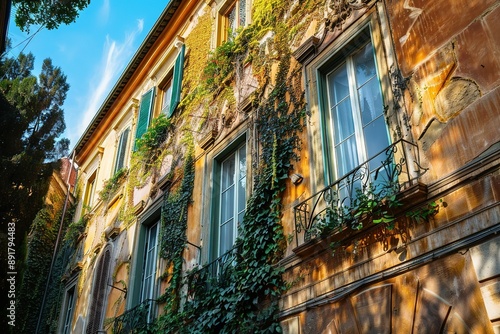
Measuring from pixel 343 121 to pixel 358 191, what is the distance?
A: 1448 millimetres

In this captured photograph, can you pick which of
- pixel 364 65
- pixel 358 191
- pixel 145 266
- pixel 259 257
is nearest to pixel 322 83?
pixel 364 65

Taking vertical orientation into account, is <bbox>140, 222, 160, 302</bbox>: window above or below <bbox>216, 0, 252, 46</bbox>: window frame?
below

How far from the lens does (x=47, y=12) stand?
314 inches

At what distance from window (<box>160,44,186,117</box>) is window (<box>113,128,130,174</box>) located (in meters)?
2.00

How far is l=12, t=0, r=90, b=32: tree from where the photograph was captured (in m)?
7.84

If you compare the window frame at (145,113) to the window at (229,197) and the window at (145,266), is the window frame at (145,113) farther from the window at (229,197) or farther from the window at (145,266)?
the window at (229,197)

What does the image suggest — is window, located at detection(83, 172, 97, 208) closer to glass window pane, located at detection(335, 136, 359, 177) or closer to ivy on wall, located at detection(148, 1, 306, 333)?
ivy on wall, located at detection(148, 1, 306, 333)

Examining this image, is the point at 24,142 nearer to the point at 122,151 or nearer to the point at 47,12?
the point at 122,151

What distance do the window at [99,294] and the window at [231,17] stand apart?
18.0ft

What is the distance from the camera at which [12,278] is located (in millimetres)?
12586

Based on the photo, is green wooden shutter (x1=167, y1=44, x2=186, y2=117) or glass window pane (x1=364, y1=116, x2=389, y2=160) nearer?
glass window pane (x1=364, y1=116, x2=389, y2=160)

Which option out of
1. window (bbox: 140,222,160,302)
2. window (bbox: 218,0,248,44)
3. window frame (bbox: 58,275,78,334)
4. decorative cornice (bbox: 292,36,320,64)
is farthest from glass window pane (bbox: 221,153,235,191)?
window frame (bbox: 58,275,78,334)

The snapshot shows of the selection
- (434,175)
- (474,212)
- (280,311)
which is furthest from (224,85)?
(474,212)

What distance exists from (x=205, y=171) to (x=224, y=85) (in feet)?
5.34
